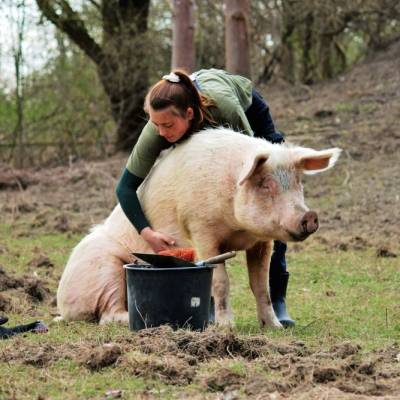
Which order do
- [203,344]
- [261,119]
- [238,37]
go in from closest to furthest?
1. [203,344]
2. [261,119]
3. [238,37]

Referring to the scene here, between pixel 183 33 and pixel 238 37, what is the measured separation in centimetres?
115

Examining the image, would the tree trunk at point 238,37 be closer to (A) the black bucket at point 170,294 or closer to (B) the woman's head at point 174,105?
(B) the woman's head at point 174,105

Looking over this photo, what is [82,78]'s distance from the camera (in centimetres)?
1784

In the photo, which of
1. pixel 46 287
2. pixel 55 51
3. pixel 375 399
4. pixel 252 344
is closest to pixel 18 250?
pixel 46 287

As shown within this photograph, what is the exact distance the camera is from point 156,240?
5.66 m

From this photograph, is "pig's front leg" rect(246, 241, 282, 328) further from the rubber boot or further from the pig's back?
the pig's back

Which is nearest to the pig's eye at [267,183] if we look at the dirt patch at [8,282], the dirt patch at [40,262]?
the dirt patch at [8,282]

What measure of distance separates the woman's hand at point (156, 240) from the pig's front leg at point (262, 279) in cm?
56

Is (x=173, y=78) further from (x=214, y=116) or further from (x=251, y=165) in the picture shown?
(x=251, y=165)

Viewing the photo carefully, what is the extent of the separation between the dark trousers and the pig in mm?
373

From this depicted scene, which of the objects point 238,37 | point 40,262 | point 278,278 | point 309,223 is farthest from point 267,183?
point 238,37

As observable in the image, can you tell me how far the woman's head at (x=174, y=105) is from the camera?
17.5 ft

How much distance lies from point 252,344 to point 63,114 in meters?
14.1

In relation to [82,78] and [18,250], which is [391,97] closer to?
[82,78]
